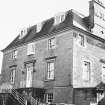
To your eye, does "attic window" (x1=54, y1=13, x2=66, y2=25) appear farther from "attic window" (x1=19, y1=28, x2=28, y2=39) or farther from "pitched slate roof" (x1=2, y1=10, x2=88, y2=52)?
"attic window" (x1=19, y1=28, x2=28, y2=39)

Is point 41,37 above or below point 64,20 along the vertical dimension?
below

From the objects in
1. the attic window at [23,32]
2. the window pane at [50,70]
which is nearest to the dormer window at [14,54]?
the attic window at [23,32]

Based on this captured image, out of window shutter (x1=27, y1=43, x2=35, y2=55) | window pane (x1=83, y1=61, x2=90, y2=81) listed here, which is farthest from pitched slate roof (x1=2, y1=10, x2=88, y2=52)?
window pane (x1=83, y1=61, x2=90, y2=81)

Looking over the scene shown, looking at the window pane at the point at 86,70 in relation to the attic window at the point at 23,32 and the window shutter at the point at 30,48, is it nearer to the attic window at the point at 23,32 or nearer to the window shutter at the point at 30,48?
the window shutter at the point at 30,48

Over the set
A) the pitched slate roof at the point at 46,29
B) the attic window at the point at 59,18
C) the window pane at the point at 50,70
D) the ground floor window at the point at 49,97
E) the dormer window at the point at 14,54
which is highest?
the attic window at the point at 59,18

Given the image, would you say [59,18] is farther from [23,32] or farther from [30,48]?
[23,32]

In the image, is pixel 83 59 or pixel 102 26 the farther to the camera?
pixel 102 26

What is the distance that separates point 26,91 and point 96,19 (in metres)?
12.5

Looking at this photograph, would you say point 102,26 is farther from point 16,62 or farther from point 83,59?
point 16,62

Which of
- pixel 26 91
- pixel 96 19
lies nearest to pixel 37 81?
pixel 26 91

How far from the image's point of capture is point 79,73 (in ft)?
74.4

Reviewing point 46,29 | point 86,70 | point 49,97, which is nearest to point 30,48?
point 46,29

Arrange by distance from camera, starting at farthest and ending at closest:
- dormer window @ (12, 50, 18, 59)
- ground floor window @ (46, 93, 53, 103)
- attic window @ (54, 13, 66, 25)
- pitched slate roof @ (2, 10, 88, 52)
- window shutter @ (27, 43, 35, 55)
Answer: dormer window @ (12, 50, 18, 59) → window shutter @ (27, 43, 35, 55) → attic window @ (54, 13, 66, 25) → pitched slate roof @ (2, 10, 88, 52) → ground floor window @ (46, 93, 53, 103)

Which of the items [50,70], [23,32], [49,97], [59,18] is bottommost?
[49,97]
